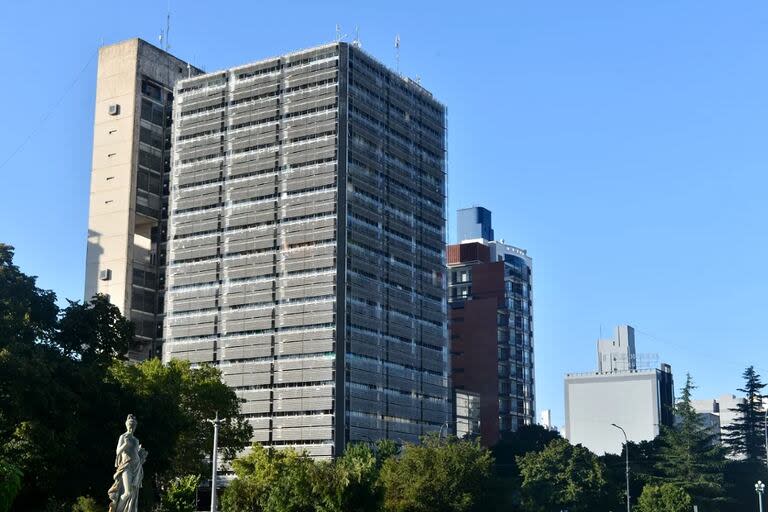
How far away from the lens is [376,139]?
15788 centimetres

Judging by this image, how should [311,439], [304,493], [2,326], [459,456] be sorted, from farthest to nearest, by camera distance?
[311,439], [459,456], [304,493], [2,326]

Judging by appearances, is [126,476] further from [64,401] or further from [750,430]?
[750,430]

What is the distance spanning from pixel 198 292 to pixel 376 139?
113 feet

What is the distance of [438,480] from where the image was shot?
9762cm

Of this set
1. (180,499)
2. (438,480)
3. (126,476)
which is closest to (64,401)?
(180,499)

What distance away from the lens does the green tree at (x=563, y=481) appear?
116 metres

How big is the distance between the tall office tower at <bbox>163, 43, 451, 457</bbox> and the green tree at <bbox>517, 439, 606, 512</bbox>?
105 ft

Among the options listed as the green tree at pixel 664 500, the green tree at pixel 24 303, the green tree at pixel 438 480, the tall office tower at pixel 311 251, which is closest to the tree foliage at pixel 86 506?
the green tree at pixel 24 303

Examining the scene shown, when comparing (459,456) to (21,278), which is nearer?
(21,278)

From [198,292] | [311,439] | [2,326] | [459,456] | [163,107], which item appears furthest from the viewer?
[163,107]

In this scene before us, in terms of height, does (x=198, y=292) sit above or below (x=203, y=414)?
above

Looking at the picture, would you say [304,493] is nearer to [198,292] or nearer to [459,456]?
[459,456]

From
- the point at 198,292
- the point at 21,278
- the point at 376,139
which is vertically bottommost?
the point at 21,278

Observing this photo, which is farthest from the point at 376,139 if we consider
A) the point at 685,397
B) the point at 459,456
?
the point at 459,456
